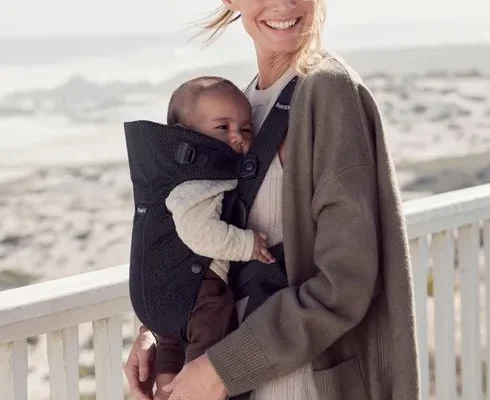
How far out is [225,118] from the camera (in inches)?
64.9

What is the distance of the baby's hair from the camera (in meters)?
1.67

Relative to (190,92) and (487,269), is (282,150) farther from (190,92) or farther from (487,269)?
(487,269)

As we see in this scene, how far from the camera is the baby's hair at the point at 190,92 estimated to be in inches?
65.6

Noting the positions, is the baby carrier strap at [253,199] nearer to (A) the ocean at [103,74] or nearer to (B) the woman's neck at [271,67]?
(B) the woman's neck at [271,67]

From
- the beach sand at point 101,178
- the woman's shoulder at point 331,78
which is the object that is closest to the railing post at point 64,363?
the woman's shoulder at point 331,78

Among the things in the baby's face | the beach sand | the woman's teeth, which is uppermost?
the woman's teeth

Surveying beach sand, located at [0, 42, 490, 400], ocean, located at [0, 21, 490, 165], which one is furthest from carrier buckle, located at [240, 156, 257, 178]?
ocean, located at [0, 21, 490, 165]

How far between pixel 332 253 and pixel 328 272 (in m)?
0.03

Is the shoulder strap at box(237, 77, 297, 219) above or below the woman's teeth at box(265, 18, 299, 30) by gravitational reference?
below

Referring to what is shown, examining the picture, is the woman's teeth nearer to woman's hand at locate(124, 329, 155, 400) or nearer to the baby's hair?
the baby's hair

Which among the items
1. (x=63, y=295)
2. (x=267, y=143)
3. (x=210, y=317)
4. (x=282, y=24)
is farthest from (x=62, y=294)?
(x=282, y=24)

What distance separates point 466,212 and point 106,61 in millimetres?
20094

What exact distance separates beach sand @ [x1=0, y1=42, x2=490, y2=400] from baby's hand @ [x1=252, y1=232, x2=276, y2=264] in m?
12.2

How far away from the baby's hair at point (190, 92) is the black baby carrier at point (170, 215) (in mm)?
66
